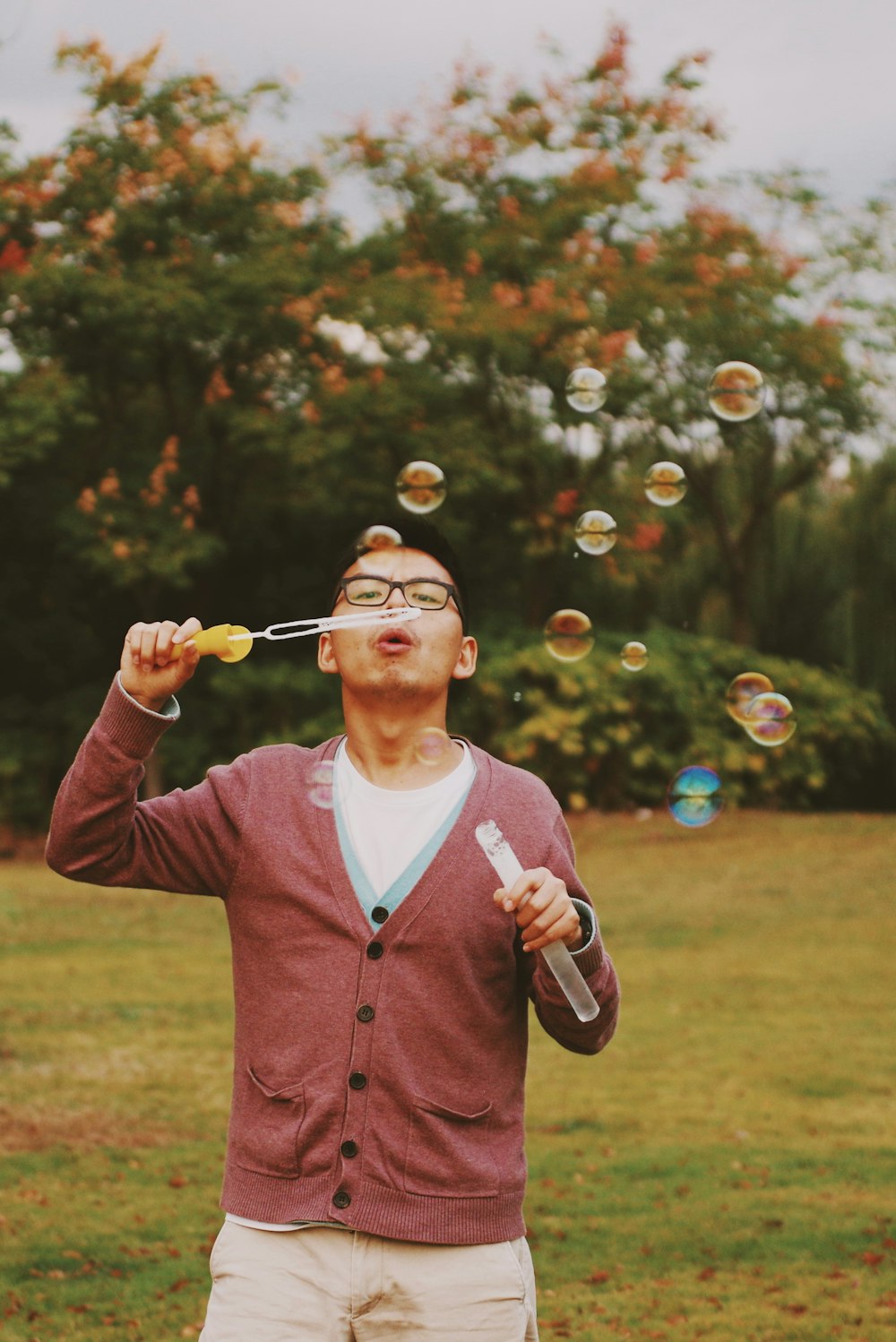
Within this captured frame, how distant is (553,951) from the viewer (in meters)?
2.26

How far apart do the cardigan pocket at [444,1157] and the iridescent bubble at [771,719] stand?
263 centimetres

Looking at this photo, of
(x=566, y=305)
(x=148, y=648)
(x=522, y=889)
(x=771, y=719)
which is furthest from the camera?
(x=566, y=305)

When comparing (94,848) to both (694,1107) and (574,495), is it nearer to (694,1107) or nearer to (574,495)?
(694,1107)

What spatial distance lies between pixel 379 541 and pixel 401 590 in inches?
6.5

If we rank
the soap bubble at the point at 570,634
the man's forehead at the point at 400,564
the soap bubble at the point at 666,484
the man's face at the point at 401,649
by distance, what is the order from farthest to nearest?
1. the soap bubble at the point at 666,484
2. the soap bubble at the point at 570,634
3. the man's forehead at the point at 400,564
4. the man's face at the point at 401,649

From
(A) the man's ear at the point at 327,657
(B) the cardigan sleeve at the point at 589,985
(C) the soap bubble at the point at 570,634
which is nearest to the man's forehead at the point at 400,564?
(A) the man's ear at the point at 327,657

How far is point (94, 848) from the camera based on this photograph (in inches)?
94.9

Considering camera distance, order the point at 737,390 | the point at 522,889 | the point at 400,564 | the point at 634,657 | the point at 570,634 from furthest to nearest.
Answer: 1. the point at 737,390
2. the point at 570,634
3. the point at 634,657
4. the point at 400,564
5. the point at 522,889

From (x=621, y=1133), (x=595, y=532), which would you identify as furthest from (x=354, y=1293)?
(x=621, y=1133)

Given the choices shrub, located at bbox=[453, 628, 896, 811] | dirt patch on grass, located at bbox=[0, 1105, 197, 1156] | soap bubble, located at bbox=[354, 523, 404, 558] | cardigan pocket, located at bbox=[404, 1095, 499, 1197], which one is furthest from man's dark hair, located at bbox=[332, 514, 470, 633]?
shrub, located at bbox=[453, 628, 896, 811]

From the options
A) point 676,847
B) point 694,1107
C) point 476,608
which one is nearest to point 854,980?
point 694,1107

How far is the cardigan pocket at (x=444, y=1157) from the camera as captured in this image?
2.26m

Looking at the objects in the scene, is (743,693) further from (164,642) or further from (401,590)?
(164,642)

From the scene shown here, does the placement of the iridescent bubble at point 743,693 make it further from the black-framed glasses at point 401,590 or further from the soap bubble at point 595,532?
the black-framed glasses at point 401,590
